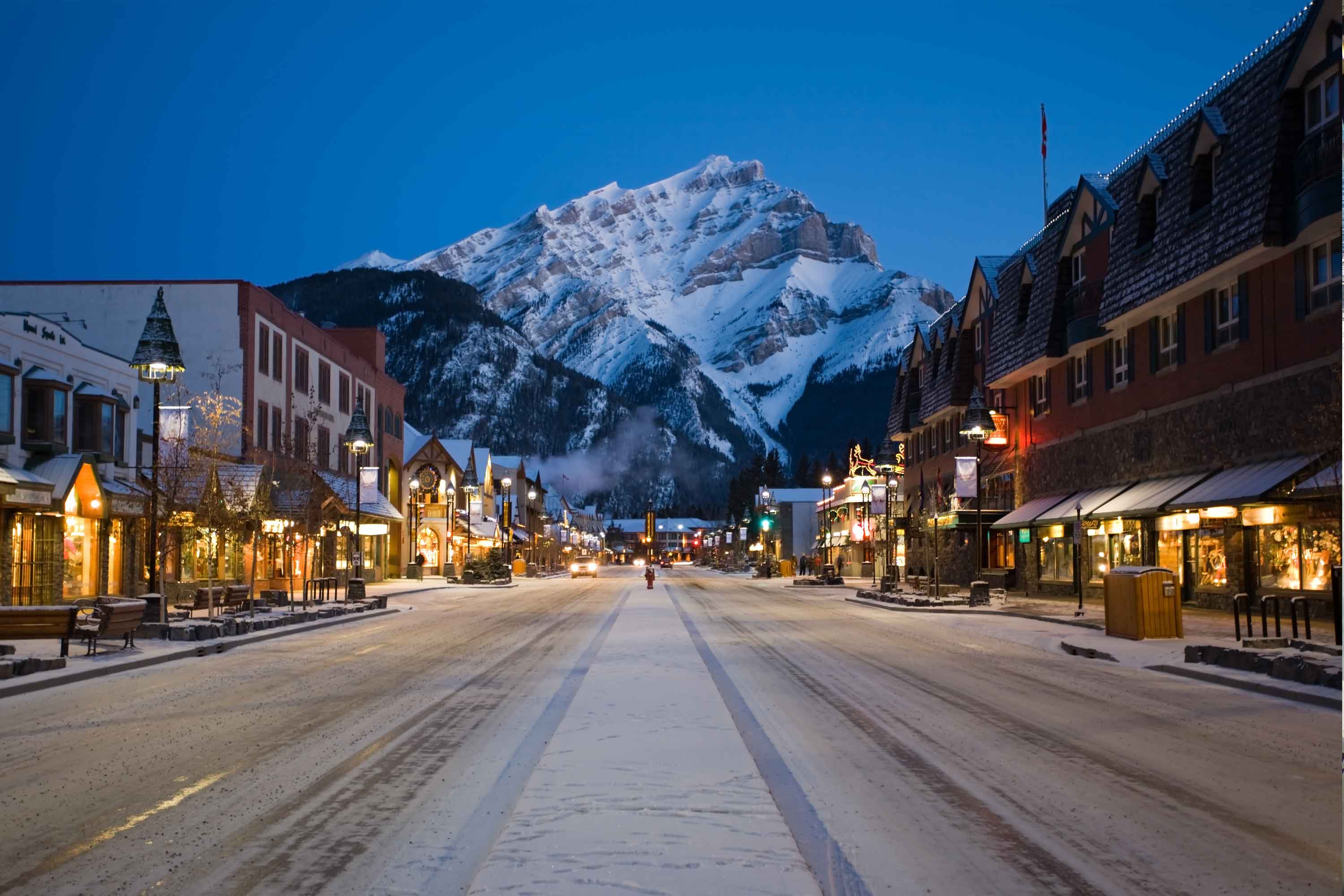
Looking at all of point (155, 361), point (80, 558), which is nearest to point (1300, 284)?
point (155, 361)

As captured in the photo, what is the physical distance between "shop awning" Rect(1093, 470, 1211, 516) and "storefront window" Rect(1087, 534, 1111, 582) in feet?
11.7

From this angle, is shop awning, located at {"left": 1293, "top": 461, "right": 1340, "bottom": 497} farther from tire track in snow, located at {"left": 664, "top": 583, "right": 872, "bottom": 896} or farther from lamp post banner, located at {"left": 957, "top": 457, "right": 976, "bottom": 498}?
lamp post banner, located at {"left": 957, "top": 457, "right": 976, "bottom": 498}

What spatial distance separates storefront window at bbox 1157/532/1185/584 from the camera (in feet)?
111

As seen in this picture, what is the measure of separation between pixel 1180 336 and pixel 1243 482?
7.87 metres

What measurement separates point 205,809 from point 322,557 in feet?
162

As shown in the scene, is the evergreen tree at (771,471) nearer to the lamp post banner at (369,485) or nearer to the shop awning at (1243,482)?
the lamp post banner at (369,485)

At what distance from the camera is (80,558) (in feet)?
115

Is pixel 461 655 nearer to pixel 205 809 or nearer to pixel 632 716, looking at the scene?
pixel 632 716

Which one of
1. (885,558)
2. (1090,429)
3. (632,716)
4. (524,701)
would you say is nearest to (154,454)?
(524,701)

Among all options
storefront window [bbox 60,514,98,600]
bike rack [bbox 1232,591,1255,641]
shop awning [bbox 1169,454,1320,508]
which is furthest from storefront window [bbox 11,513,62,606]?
shop awning [bbox 1169,454,1320,508]

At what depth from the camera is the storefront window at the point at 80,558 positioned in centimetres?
3403

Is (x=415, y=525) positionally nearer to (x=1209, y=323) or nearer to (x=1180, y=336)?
(x=1180, y=336)

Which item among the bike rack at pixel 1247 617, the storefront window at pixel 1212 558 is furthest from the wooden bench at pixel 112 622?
the storefront window at pixel 1212 558

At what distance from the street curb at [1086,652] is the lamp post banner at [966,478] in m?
19.3
